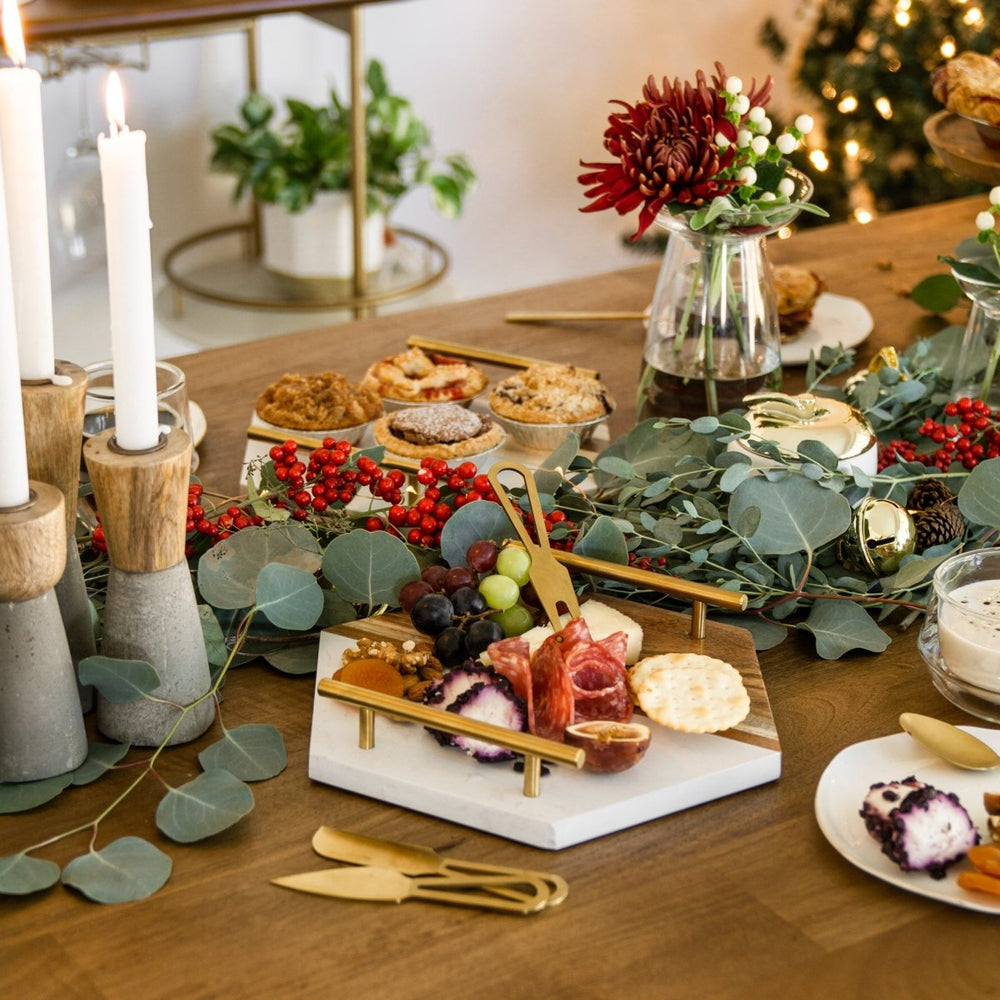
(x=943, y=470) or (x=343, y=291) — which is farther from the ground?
(x=943, y=470)

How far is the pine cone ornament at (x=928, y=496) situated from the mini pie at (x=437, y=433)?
364mm

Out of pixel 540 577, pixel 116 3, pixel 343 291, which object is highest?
pixel 116 3

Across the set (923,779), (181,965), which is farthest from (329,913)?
(923,779)

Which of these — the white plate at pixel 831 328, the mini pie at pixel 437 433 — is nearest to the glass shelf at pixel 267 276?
the white plate at pixel 831 328

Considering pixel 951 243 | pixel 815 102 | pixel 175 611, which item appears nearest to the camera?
pixel 175 611

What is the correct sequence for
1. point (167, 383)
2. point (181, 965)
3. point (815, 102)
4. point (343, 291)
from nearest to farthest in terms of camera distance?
point (181, 965), point (167, 383), point (343, 291), point (815, 102)

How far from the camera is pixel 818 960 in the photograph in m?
0.69

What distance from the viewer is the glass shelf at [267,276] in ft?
9.46

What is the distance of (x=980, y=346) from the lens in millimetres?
1245

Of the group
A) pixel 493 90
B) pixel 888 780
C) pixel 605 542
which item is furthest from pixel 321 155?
pixel 888 780

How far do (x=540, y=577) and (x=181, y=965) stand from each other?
0.35 metres

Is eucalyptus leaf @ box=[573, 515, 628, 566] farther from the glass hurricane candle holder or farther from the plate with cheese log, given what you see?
the glass hurricane candle holder

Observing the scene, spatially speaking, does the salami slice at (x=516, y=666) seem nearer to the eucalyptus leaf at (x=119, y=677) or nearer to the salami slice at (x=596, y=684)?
the salami slice at (x=596, y=684)

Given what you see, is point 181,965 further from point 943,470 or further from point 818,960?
point 943,470
